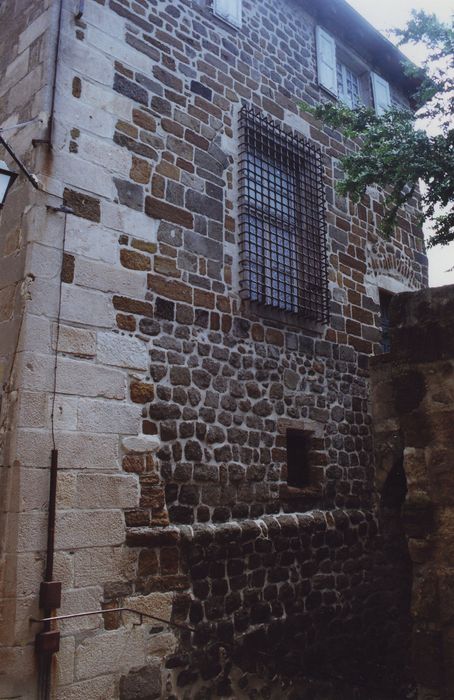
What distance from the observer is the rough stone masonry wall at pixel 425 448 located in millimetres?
3082

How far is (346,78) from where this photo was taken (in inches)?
321

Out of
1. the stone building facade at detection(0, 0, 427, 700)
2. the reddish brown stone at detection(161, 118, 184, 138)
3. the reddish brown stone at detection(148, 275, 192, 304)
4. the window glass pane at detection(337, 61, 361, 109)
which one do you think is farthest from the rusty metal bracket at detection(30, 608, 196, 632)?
the window glass pane at detection(337, 61, 361, 109)

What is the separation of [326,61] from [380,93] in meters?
1.35

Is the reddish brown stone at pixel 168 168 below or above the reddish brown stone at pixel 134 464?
above

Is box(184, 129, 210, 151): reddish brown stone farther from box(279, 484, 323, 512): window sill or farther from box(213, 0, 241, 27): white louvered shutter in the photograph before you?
box(279, 484, 323, 512): window sill

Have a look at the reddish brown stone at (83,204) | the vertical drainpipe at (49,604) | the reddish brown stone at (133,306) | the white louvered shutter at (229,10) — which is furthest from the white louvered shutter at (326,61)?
the vertical drainpipe at (49,604)

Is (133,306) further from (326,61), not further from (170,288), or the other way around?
(326,61)

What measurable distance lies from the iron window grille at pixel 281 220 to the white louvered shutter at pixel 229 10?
94cm

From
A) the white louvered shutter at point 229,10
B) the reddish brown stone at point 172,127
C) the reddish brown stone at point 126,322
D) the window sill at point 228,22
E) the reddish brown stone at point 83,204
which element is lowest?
the reddish brown stone at point 126,322

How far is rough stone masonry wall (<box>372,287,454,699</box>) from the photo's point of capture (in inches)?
121

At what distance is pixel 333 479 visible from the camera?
6.16 metres

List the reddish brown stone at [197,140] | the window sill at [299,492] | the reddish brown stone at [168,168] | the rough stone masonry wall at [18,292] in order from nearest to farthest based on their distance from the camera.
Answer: the rough stone masonry wall at [18,292], the reddish brown stone at [168,168], the reddish brown stone at [197,140], the window sill at [299,492]

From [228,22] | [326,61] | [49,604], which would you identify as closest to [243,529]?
[49,604]

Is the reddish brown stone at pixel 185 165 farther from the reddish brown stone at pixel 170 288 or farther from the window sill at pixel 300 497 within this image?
the window sill at pixel 300 497
